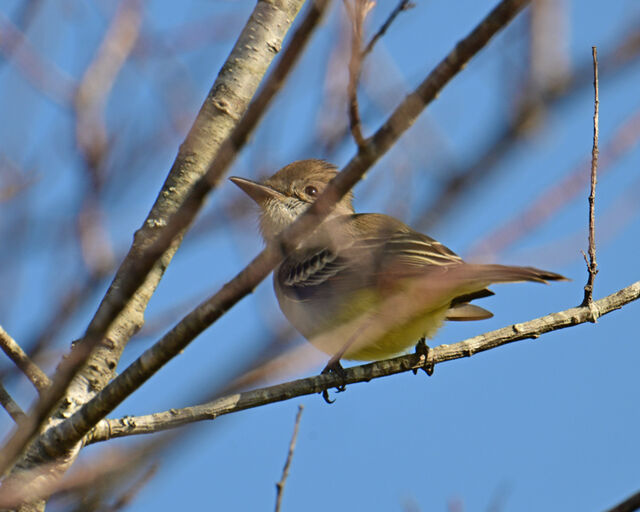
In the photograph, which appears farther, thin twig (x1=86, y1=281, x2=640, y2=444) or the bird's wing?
the bird's wing

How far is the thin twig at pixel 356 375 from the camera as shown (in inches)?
142

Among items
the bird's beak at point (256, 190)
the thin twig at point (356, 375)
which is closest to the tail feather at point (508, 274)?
the thin twig at point (356, 375)

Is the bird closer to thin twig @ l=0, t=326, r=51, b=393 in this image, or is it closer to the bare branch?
the bare branch

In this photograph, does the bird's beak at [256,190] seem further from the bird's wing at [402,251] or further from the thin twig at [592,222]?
the thin twig at [592,222]

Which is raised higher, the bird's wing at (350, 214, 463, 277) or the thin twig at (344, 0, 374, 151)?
the bird's wing at (350, 214, 463, 277)

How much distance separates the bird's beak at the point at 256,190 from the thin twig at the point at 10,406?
381cm

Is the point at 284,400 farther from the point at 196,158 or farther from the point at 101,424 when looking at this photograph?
the point at 196,158

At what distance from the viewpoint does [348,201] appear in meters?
8.02

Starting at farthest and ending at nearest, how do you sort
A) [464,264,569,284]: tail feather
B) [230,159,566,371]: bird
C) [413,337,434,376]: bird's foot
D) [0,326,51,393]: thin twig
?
[413,337,434,376]: bird's foot
[230,159,566,371]: bird
[464,264,569,284]: tail feather
[0,326,51,393]: thin twig

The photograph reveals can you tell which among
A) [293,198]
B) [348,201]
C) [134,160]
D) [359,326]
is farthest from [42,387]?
[348,201]

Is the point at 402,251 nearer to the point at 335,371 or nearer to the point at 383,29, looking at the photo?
the point at 335,371

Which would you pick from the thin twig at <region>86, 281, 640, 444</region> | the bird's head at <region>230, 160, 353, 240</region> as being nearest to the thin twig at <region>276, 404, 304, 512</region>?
the thin twig at <region>86, 281, 640, 444</region>

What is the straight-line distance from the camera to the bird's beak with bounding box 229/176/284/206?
6.91m

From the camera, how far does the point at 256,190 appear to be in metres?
6.93
